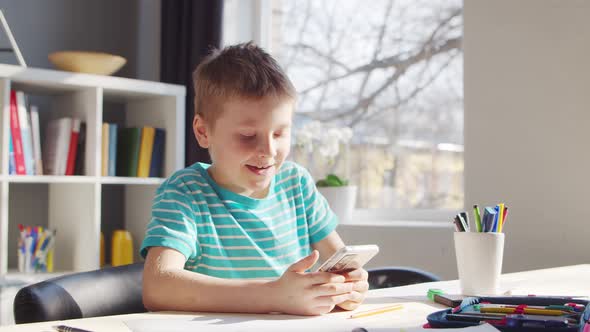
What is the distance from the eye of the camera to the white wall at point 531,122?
6.62 ft

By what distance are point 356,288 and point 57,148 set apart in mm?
1893

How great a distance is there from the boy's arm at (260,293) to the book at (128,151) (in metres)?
1.87

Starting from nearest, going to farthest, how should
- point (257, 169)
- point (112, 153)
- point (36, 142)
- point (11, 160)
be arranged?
1. point (257, 169)
2. point (11, 160)
3. point (36, 142)
4. point (112, 153)

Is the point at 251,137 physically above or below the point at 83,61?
below

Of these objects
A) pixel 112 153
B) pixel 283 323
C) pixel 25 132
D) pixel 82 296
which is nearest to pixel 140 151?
pixel 112 153

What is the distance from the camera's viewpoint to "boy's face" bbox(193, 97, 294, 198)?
4.33 feet

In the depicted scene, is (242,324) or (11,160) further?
(11,160)

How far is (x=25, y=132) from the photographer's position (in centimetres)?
261

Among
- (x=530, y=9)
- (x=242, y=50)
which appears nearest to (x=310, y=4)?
(x=530, y=9)

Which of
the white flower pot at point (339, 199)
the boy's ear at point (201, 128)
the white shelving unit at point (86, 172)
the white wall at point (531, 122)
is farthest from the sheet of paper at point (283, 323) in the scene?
the white shelving unit at point (86, 172)

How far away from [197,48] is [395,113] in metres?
0.93

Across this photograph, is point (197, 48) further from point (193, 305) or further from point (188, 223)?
point (193, 305)

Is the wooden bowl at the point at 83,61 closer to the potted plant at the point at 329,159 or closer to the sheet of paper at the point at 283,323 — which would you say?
the potted plant at the point at 329,159

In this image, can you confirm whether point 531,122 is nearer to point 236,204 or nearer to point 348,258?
point 236,204
